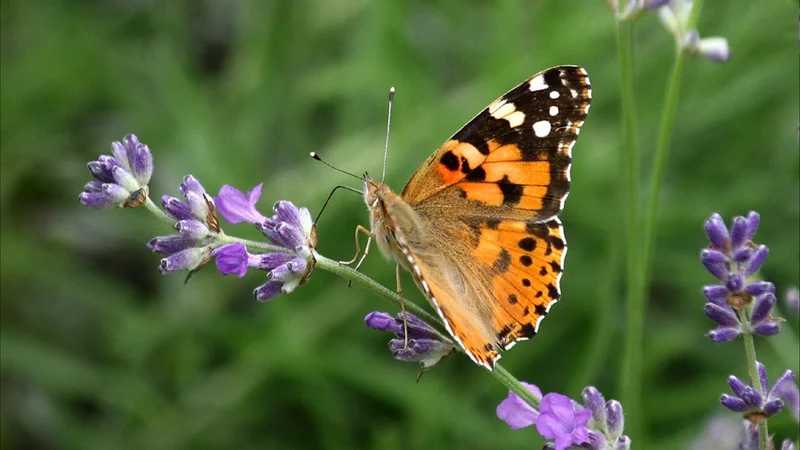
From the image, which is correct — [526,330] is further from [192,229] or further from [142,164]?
[142,164]

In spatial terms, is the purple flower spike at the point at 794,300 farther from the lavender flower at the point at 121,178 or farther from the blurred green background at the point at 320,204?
the lavender flower at the point at 121,178

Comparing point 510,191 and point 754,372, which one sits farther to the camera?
point 510,191

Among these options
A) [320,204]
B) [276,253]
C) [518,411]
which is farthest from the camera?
[320,204]

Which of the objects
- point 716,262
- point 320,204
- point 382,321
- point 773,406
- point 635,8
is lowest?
point 773,406

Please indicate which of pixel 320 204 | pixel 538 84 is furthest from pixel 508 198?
pixel 320 204

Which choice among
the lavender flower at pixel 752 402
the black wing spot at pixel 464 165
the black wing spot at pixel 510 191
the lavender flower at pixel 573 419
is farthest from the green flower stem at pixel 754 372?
the black wing spot at pixel 464 165

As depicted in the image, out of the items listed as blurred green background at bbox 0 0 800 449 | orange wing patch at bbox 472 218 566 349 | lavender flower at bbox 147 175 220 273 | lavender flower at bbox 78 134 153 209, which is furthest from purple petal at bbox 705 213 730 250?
blurred green background at bbox 0 0 800 449

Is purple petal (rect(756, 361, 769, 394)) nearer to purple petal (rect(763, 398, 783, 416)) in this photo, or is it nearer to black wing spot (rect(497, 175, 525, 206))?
purple petal (rect(763, 398, 783, 416))

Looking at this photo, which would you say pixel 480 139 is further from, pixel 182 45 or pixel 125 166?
pixel 182 45
